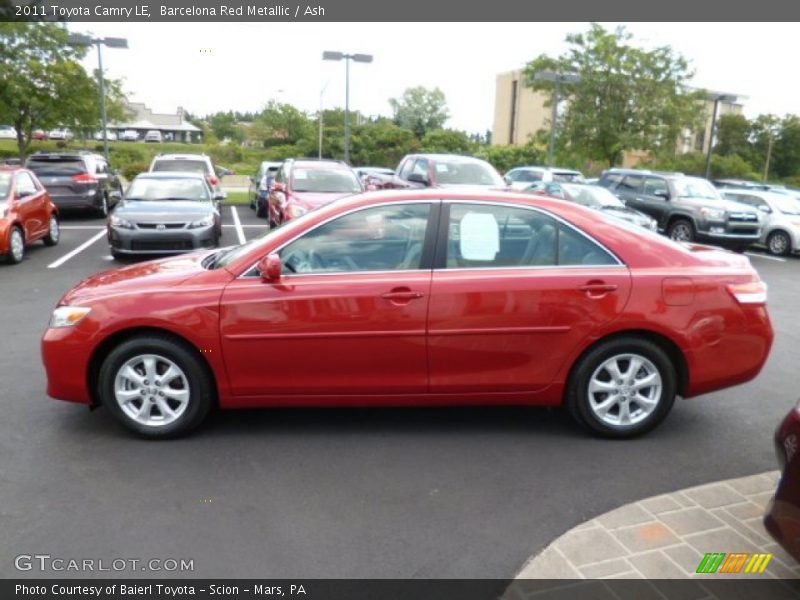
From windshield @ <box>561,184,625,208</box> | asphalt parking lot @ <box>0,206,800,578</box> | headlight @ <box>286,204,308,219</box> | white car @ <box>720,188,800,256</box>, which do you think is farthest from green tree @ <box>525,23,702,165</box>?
asphalt parking lot @ <box>0,206,800,578</box>

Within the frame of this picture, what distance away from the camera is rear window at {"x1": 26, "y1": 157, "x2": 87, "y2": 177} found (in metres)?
16.6

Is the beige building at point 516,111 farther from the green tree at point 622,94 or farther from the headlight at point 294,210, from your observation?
the headlight at point 294,210

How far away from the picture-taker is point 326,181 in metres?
13.8

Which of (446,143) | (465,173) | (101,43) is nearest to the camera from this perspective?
(465,173)

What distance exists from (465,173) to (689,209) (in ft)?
17.0

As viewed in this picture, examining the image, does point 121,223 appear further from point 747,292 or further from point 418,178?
point 747,292

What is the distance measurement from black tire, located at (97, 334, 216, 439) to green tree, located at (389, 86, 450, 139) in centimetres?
8430

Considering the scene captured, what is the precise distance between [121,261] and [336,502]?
924 cm

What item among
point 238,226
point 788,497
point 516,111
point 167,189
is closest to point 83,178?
point 238,226

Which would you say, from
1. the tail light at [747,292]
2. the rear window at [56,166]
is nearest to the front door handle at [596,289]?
the tail light at [747,292]

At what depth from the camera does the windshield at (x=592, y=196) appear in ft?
48.4

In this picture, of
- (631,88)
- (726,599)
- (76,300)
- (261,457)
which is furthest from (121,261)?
(631,88)

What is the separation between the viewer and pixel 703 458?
14.6 feet

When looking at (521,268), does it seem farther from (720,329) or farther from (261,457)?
(261,457)
